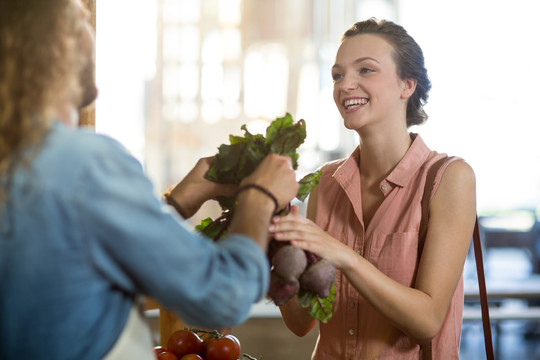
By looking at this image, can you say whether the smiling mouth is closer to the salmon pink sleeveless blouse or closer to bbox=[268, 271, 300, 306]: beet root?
the salmon pink sleeveless blouse

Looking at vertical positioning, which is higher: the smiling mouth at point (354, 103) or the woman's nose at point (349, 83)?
the woman's nose at point (349, 83)

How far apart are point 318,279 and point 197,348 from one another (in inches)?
21.8

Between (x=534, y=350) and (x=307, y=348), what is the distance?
304 centimetres

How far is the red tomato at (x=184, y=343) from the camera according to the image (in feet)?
5.53

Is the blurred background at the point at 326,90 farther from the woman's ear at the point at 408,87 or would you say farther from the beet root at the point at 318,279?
the beet root at the point at 318,279

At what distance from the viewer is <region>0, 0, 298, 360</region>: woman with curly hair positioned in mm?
828

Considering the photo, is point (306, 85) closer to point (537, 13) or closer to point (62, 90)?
point (537, 13)

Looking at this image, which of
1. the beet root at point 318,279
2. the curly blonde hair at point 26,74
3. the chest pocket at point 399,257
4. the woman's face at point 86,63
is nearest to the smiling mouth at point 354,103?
the chest pocket at point 399,257

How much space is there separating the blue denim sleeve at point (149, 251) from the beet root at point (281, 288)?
1.24 ft

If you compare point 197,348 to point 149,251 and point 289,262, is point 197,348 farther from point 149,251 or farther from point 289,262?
point 149,251

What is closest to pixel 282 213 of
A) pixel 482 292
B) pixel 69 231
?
pixel 69 231

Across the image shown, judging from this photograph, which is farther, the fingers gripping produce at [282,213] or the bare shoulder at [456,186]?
the bare shoulder at [456,186]

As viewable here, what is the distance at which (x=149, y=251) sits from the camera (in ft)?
2.78

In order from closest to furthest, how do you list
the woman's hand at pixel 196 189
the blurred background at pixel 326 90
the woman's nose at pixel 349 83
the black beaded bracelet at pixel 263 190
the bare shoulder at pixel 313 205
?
the black beaded bracelet at pixel 263 190
the woman's hand at pixel 196 189
the woman's nose at pixel 349 83
the bare shoulder at pixel 313 205
the blurred background at pixel 326 90
